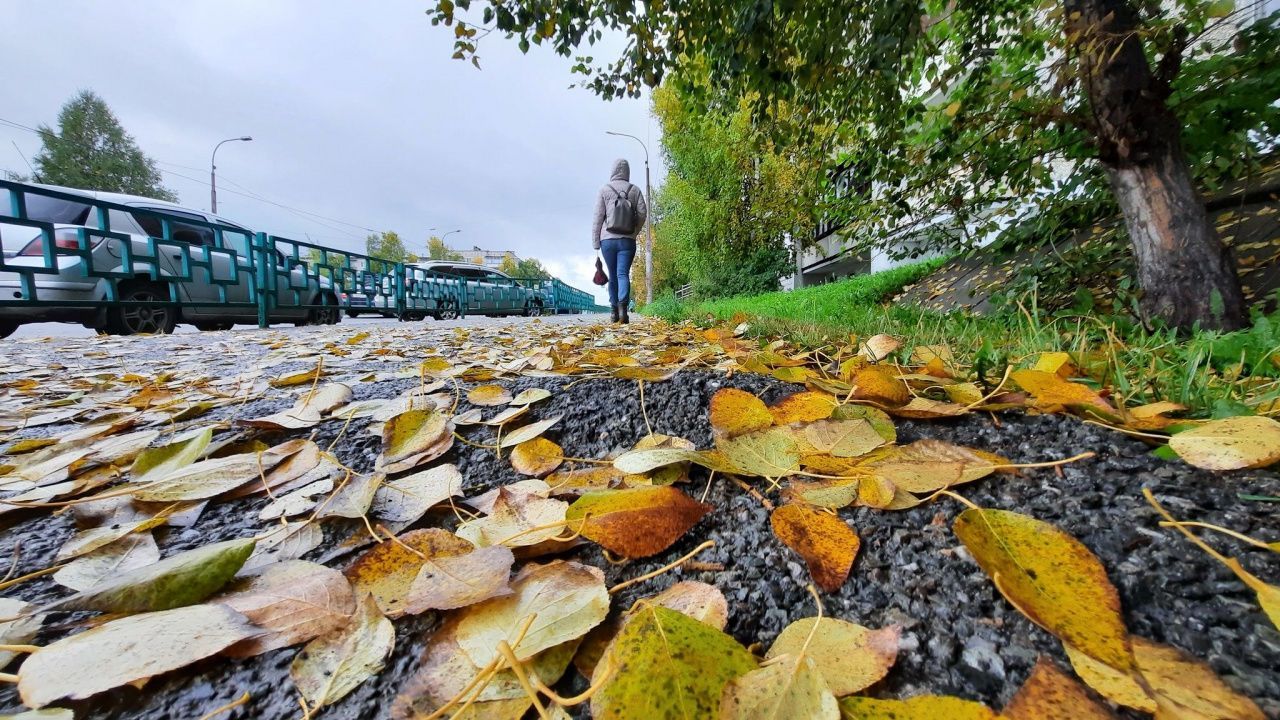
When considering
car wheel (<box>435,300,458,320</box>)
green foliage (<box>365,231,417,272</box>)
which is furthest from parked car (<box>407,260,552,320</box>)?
green foliage (<box>365,231,417,272</box>)

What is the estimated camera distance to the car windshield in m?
4.51

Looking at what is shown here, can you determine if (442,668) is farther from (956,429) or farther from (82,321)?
(82,321)

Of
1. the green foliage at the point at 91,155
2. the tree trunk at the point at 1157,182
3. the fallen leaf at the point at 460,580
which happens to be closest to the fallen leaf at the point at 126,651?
the fallen leaf at the point at 460,580

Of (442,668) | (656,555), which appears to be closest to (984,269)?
(656,555)

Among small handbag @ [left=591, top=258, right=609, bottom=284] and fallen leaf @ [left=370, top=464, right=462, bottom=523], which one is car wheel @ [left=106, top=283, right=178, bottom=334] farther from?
fallen leaf @ [left=370, top=464, right=462, bottom=523]

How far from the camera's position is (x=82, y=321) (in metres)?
4.50

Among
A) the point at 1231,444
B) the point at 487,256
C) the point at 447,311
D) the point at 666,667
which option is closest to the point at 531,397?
the point at 666,667

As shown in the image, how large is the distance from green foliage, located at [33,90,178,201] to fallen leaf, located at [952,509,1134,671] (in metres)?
41.2

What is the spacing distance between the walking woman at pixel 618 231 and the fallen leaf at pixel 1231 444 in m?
5.03

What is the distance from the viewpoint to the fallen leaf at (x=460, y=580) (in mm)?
446

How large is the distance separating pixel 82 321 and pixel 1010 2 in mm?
7213

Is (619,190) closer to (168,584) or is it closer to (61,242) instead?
(61,242)

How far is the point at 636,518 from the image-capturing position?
55 cm

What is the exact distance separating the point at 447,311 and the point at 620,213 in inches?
260
